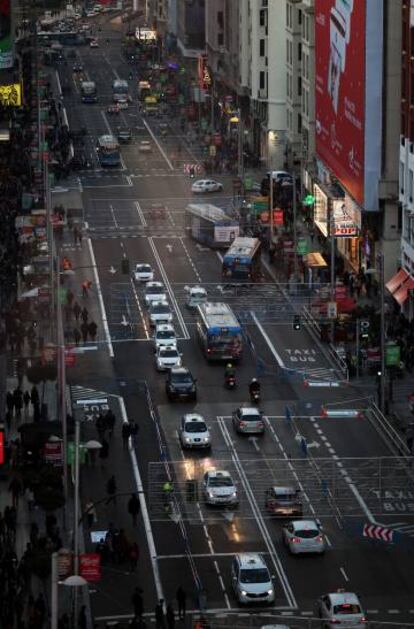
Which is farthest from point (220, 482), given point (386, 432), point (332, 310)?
point (332, 310)

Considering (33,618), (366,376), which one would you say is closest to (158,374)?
(366,376)

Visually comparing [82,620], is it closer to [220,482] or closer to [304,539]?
[304,539]

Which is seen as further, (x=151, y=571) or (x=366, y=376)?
(x=366, y=376)

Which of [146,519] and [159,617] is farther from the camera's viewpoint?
[146,519]

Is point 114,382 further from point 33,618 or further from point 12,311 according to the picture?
point 33,618

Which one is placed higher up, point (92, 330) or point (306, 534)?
point (306, 534)
